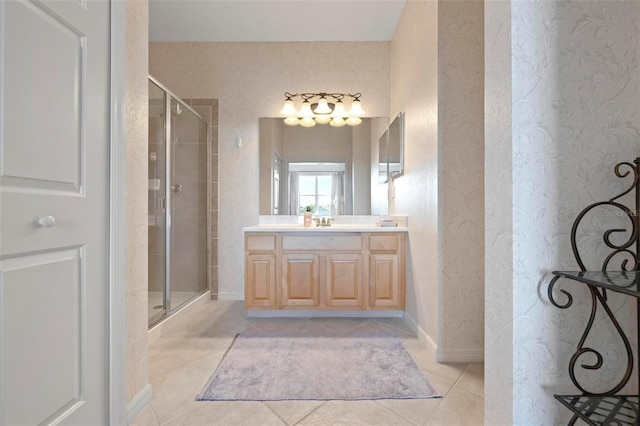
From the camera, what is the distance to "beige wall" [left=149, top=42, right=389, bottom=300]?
358 centimetres

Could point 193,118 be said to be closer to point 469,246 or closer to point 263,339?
point 263,339

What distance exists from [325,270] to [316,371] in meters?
1.09

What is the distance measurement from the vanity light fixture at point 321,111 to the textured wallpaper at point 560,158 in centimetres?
257

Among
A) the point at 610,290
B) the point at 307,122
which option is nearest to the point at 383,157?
the point at 307,122

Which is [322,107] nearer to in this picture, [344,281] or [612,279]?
[344,281]

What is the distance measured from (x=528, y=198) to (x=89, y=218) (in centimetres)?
151

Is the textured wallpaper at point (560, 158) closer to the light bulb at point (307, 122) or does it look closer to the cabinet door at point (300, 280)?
the cabinet door at point (300, 280)

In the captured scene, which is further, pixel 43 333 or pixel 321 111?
pixel 321 111

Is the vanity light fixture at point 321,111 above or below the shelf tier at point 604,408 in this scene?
above

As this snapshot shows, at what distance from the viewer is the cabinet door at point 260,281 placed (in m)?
2.90

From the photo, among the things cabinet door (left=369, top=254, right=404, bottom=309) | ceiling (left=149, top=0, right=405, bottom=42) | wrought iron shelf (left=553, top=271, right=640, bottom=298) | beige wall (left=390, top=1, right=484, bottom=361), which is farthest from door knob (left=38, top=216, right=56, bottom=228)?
ceiling (left=149, top=0, right=405, bottom=42)

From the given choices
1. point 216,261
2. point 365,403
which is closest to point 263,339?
point 365,403

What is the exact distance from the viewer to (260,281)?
2.91 metres

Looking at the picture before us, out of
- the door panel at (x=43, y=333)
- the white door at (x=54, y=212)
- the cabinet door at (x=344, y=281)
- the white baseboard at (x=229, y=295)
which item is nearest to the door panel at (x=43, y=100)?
the white door at (x=54, y=212)
